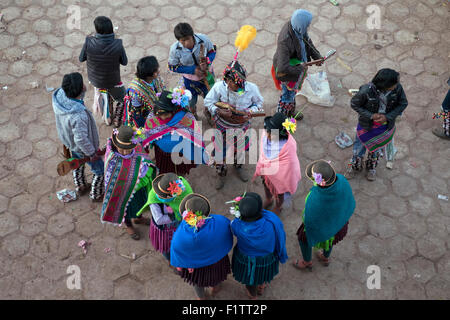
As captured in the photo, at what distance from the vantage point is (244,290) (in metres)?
4.55

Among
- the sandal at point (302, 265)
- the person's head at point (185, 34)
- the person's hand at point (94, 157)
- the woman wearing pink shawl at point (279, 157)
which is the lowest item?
the sandal at point (302, 265)

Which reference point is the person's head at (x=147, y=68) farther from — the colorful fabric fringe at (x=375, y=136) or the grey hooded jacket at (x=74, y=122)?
the colorful fabric fringe at (x=375, y=136)

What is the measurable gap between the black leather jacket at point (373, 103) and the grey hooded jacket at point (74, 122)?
318cm

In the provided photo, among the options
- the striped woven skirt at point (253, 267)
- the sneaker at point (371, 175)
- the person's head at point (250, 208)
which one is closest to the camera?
the person's head at point (250, 208)

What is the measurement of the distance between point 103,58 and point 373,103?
3.50 metres

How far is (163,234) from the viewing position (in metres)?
4.02

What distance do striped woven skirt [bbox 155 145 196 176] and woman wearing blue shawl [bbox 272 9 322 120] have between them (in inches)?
69.5

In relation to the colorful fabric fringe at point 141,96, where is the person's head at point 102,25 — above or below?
above

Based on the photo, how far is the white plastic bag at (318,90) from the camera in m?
6.31

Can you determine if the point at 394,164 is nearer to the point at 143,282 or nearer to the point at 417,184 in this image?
the point at 417,184

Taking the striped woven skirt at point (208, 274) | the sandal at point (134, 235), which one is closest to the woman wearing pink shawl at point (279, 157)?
the striped woven skirt at point (208, 274)

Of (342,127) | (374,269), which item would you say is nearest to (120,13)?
(342,127)

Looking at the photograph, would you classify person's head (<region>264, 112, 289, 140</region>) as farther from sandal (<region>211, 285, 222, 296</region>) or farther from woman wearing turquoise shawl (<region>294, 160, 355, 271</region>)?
sandal (<region>211, 285, 222, 296</region>)

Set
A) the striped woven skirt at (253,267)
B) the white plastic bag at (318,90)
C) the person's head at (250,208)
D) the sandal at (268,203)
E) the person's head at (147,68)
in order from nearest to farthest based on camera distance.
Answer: the person's head at (250,208) → the striped woven skirt at (253,267) → the person's head at (147,68) → the sandal at (268,203) → the white plastic bag at (318,90)
